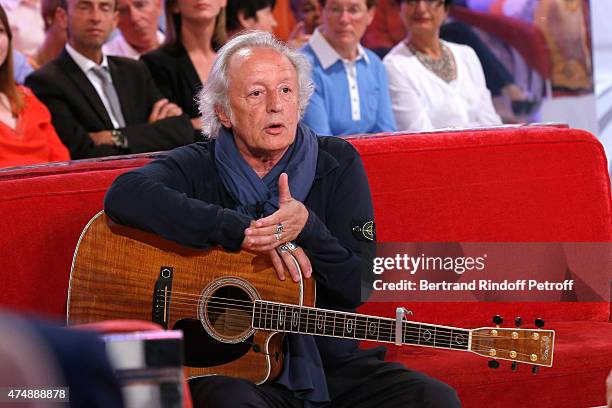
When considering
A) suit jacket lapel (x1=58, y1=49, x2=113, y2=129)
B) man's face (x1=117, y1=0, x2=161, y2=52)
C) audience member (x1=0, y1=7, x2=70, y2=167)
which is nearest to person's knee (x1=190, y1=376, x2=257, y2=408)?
audience member (x1=0, y1=7, x2=70, y2=167)

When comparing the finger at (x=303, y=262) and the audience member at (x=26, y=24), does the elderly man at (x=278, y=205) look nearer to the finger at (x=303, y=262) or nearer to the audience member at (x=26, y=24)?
the finger at (x=303, y=262)

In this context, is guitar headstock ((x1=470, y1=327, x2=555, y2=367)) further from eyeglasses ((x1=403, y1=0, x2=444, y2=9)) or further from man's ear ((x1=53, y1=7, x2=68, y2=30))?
eyeglasses ((x1=403, y1=0, x2=444, y2=9))

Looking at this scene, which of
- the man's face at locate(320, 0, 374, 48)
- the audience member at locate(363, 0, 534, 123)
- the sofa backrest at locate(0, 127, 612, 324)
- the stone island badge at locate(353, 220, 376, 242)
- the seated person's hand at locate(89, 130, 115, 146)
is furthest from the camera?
the audience member at locate(363, 0, 534, 123)

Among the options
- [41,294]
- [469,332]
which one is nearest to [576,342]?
[469,332]

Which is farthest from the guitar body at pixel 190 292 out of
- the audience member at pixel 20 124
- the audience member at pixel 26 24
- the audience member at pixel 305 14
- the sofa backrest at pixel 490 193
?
the audience member at pixel 305 14

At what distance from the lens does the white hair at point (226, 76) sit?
9.93 ft

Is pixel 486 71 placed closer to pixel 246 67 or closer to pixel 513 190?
pixel 513 190

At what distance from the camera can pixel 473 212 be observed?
3465 millimetres

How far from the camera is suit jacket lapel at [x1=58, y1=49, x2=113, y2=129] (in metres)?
4.87

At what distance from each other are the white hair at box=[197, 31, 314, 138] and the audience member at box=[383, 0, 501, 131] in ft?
8.53

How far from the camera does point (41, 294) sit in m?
3.07

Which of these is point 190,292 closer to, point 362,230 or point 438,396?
point 362,230

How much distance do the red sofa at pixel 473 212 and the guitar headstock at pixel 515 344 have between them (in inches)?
17.6

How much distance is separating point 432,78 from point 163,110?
63.2 inches
